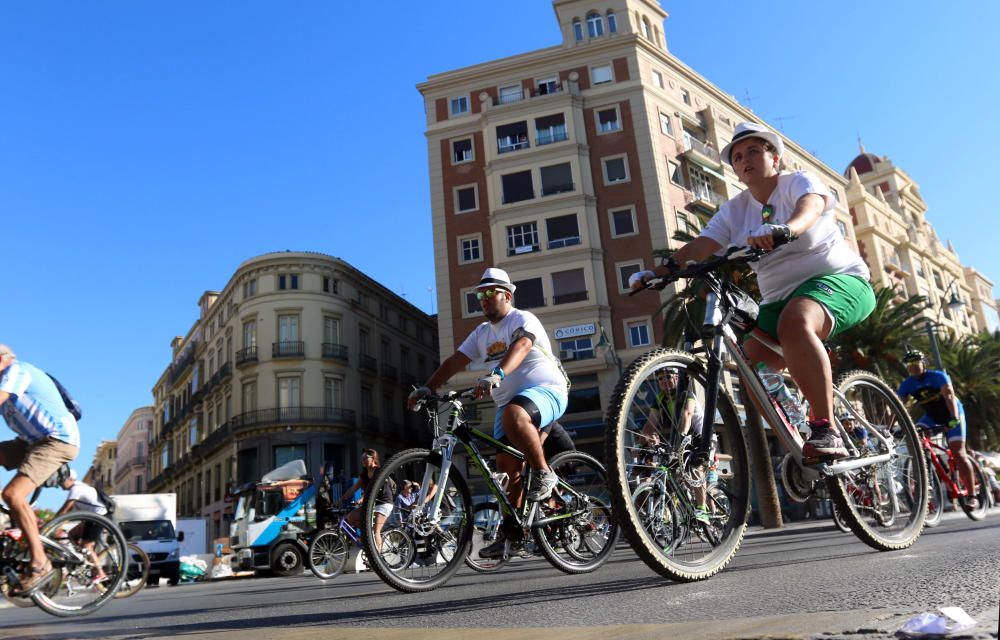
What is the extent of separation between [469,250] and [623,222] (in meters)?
7.87

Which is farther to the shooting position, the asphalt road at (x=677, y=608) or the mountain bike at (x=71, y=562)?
the mountain bike at (x=71, y=562)

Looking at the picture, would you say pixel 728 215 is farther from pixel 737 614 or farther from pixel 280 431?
pixel 280 431

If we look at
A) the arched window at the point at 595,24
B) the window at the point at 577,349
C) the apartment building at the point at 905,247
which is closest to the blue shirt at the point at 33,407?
the window at the point at 577,349

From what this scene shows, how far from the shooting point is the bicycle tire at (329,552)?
13125 millimetres

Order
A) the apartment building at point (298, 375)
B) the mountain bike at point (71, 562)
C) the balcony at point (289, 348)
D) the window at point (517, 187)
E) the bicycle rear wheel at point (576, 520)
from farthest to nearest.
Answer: the balcony at point (289, 348)
the apartment building at point (298, 375)
the window at point (517, 187)
the mountain bike at point (71, 562)
the bicycle rear wheel at point (576, 520)

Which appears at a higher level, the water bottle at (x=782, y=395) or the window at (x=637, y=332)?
the window at (x=637, y=332)

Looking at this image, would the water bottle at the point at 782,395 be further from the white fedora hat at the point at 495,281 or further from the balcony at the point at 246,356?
the balcony at the point at 246,356

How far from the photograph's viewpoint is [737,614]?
223cm

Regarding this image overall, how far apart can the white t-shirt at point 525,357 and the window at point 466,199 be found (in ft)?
117

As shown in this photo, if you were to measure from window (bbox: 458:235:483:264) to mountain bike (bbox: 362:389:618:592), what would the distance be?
3495 cm

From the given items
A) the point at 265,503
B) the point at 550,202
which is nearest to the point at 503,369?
the point at 265,503

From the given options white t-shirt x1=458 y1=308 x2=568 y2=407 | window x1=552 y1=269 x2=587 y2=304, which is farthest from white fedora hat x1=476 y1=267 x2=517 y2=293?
window x1=552 y1=269 x2=587 y2=304

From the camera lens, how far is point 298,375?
4625 cm

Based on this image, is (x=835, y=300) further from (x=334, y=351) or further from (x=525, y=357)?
(x=334, y=351)
